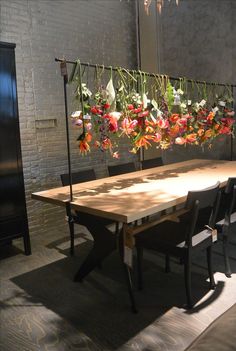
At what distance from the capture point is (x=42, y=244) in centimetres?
Answer: 361

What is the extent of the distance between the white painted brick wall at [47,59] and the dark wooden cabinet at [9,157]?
0.61 meters

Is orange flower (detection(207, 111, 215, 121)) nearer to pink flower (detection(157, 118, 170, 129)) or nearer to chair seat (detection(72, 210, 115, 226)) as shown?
pink flower (detection(157, 118, 170, 129))

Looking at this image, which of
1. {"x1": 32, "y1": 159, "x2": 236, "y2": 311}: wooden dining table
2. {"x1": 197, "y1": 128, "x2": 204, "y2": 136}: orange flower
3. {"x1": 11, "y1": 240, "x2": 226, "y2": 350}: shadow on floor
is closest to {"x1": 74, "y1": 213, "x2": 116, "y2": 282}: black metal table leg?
{"x1": 32, "y1": 159, "x2": 236, "y2": 311}: wooden dining table

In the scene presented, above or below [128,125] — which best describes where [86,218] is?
below

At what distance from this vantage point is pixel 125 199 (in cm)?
225

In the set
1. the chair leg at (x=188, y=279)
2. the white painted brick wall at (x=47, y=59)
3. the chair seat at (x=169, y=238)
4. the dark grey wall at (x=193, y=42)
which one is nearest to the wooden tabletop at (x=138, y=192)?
the chair seat at (x=169, y=238)

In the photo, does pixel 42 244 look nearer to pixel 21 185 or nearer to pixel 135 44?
pixel 21 185

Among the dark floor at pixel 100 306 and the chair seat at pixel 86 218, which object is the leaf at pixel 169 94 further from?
the dark floor at pixel 100 306

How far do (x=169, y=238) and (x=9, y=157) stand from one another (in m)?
1.69

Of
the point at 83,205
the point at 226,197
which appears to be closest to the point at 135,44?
the point at 226,197

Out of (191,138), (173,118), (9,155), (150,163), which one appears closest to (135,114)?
Answer: (173,118)

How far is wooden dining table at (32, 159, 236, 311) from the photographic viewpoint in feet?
6.67

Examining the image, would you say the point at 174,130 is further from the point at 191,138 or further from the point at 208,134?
the point at 208,134

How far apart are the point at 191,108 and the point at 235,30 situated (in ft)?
7.40
